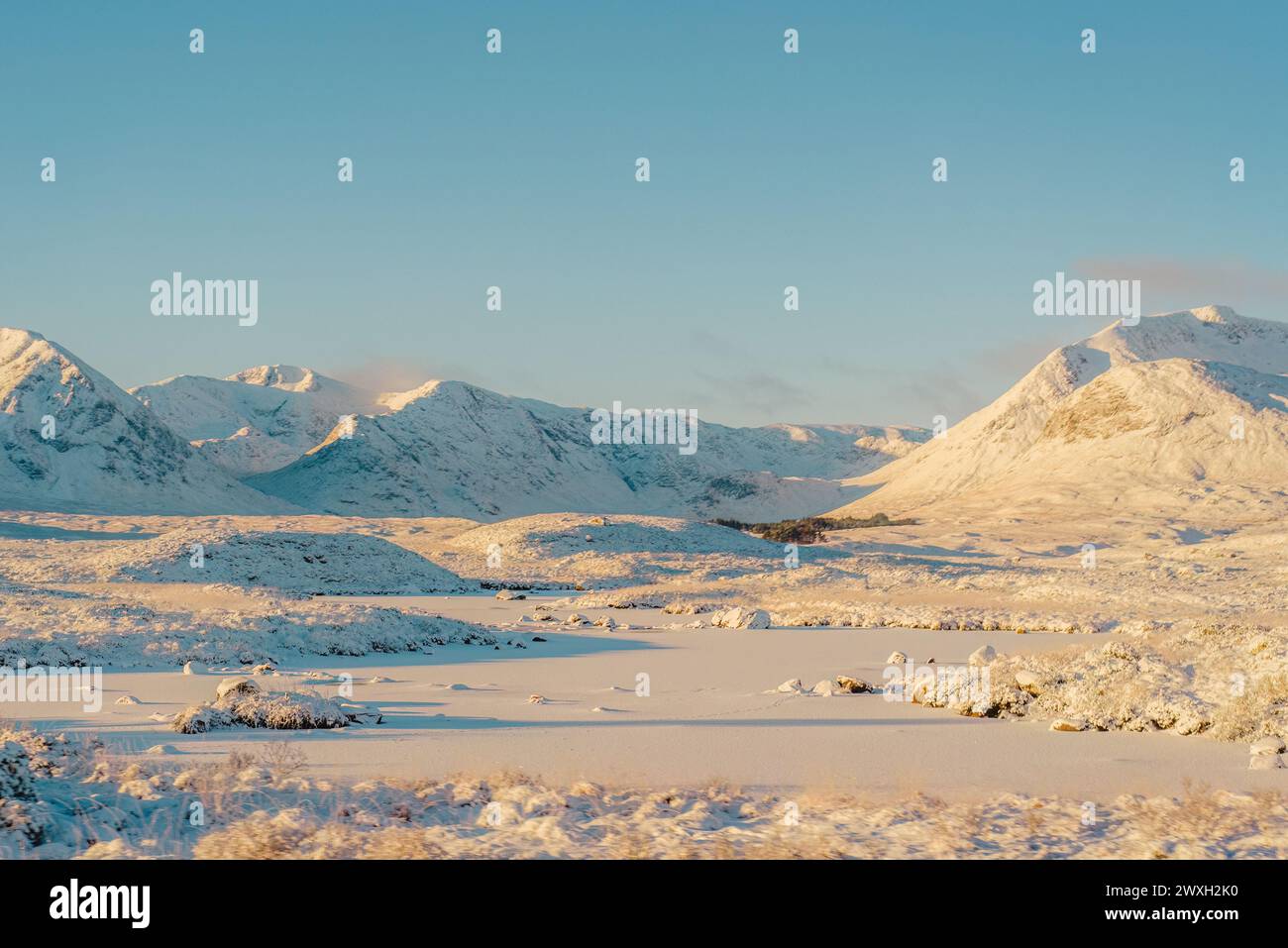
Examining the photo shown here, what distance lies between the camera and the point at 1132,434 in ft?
414

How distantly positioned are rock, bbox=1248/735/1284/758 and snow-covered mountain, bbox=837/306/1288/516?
9397 cm

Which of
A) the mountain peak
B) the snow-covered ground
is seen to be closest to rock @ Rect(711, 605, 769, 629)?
the snow-covered ground

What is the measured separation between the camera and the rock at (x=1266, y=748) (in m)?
12.9

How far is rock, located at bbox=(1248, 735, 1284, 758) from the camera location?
1292 centimetres

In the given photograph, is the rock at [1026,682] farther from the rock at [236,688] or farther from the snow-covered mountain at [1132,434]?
the snow-covered mountain at [1132,434]

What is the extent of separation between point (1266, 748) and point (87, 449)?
158m

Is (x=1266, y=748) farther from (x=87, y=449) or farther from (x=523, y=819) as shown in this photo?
(x=87, y=449)

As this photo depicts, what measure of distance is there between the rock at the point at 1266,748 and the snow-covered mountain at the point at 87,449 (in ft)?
447

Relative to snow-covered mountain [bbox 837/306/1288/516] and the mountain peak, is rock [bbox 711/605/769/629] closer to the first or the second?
snow-covered mountain [bbox 837/306/1288/516]

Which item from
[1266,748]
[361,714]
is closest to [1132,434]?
[1266,748]

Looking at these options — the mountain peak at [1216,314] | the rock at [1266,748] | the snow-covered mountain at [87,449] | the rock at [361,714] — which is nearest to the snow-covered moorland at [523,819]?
the rock at [1266,748]

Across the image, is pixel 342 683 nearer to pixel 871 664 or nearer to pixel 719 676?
pixel 719 676
